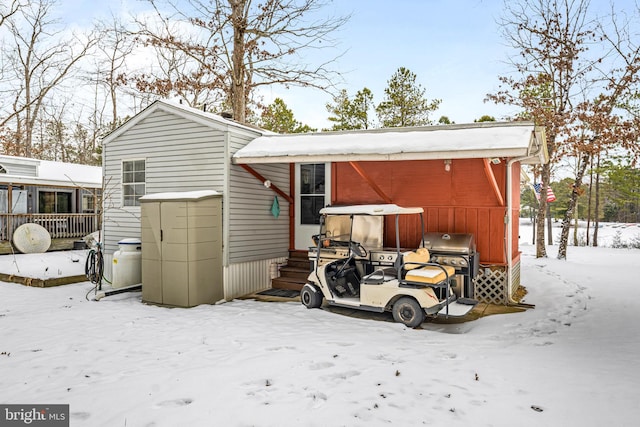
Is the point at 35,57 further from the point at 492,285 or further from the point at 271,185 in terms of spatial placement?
the point at 492,285

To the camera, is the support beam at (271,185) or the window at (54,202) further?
the window at (54,202)

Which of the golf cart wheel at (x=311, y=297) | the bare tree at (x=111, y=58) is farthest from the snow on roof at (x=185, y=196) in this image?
the bare tree at (x=111, y=58)

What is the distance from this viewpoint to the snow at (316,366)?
338 cm

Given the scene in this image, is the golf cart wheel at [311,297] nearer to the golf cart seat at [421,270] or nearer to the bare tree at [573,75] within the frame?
the golf cart seat at [421,270]

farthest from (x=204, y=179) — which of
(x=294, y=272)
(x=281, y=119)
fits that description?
(x=281, y=119)

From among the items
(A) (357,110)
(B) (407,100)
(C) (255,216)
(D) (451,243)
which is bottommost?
(D) (451,243)

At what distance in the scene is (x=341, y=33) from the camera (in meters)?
15.4

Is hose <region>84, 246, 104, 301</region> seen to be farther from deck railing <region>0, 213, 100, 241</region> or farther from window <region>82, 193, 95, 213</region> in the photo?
window <region>82, 193, 95, 213</region>

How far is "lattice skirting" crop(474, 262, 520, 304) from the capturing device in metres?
7.36

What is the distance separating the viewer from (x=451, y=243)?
722 centimetres

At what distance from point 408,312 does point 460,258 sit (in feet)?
5.36

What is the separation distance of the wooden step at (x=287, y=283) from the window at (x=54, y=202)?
52.5 feet

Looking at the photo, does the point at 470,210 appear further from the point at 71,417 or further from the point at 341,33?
the point at 341,33

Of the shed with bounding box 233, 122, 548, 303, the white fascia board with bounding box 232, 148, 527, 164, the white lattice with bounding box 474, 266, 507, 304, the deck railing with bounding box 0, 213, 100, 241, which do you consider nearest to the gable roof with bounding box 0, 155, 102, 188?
the deck railing with bounding box 0, 213, 100, 241
